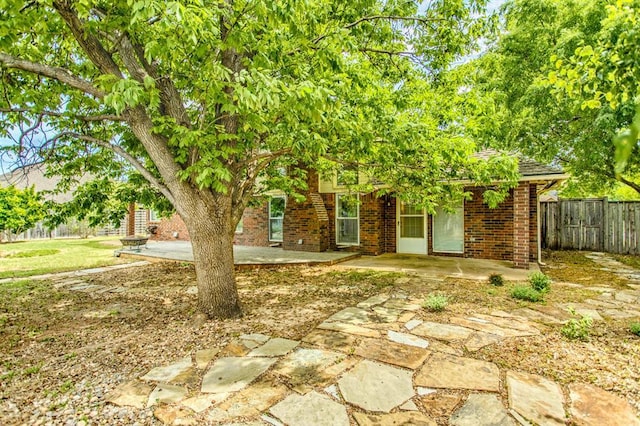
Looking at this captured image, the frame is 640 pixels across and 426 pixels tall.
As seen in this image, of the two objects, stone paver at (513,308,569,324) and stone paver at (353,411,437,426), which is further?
stone paver at (513,308,569,324)

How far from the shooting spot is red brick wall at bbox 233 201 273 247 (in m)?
14.3

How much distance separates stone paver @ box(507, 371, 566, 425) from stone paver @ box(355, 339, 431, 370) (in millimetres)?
811

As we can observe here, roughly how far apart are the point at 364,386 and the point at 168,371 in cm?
190

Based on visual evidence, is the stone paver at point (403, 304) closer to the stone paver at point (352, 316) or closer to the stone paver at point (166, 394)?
the stone paver at point (352, 316)

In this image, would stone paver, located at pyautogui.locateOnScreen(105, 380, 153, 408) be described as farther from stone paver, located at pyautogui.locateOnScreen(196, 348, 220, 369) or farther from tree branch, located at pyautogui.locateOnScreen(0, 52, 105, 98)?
tree branch, located at pyautogui.locateOnScreen(0, 52, 105, 98)

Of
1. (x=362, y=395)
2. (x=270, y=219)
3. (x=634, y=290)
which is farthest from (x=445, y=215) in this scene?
(x=362, y=395)

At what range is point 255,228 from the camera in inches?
575

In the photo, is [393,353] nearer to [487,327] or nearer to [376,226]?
[487,327]

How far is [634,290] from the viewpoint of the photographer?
6625 mm

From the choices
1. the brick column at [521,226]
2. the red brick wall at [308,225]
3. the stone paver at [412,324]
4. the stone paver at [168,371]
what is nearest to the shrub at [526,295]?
the stone paver at [412,324]

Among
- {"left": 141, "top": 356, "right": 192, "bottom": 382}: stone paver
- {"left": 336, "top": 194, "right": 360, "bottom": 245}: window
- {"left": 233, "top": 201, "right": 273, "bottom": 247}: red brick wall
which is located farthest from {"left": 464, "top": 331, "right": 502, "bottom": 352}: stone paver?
{"left": 233, "top": 201, "right": 273, "bottom": 247}: red brick wall

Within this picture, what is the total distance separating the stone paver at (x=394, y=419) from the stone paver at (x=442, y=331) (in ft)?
5.12

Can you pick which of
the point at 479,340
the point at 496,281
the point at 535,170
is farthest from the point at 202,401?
the point at 535,170

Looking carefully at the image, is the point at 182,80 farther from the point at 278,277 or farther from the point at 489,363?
the point at 278,277
